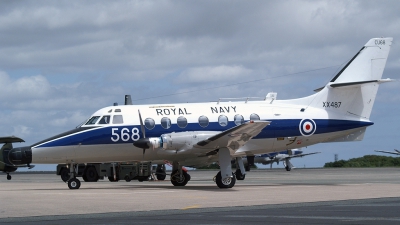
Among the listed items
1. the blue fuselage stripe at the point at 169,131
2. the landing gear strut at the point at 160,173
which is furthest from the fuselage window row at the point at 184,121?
the landing gear strut at the point at 160,173

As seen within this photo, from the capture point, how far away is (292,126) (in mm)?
27766

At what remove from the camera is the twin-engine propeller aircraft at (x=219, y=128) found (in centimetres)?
2575

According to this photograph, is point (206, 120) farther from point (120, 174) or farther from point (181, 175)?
point (120, 174)

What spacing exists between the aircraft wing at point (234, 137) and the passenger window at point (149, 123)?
2514 mm

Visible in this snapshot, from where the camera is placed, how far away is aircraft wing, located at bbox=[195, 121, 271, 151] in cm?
2397

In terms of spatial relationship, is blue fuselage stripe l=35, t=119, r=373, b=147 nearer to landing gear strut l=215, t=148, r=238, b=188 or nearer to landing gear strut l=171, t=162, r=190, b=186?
landing gear strut l=215, t=148, r=238, b=188

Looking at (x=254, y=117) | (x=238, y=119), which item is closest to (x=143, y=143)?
(x=238, y=119)

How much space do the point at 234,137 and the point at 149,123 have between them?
13.5 ft

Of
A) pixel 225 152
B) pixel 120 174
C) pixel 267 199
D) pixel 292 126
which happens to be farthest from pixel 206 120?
pixel 120 174

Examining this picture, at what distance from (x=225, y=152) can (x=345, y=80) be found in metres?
7.52

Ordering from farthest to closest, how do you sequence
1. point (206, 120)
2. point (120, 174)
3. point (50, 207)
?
point (120, 174) < point (206, 120) < point (50, 207)

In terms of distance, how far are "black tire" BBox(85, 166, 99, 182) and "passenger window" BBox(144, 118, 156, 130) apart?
46.0ft

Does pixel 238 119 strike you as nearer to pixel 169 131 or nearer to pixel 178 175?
pixel 169 131

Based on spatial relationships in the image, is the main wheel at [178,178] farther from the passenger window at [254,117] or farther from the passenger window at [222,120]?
the passenger window at [254,117]
